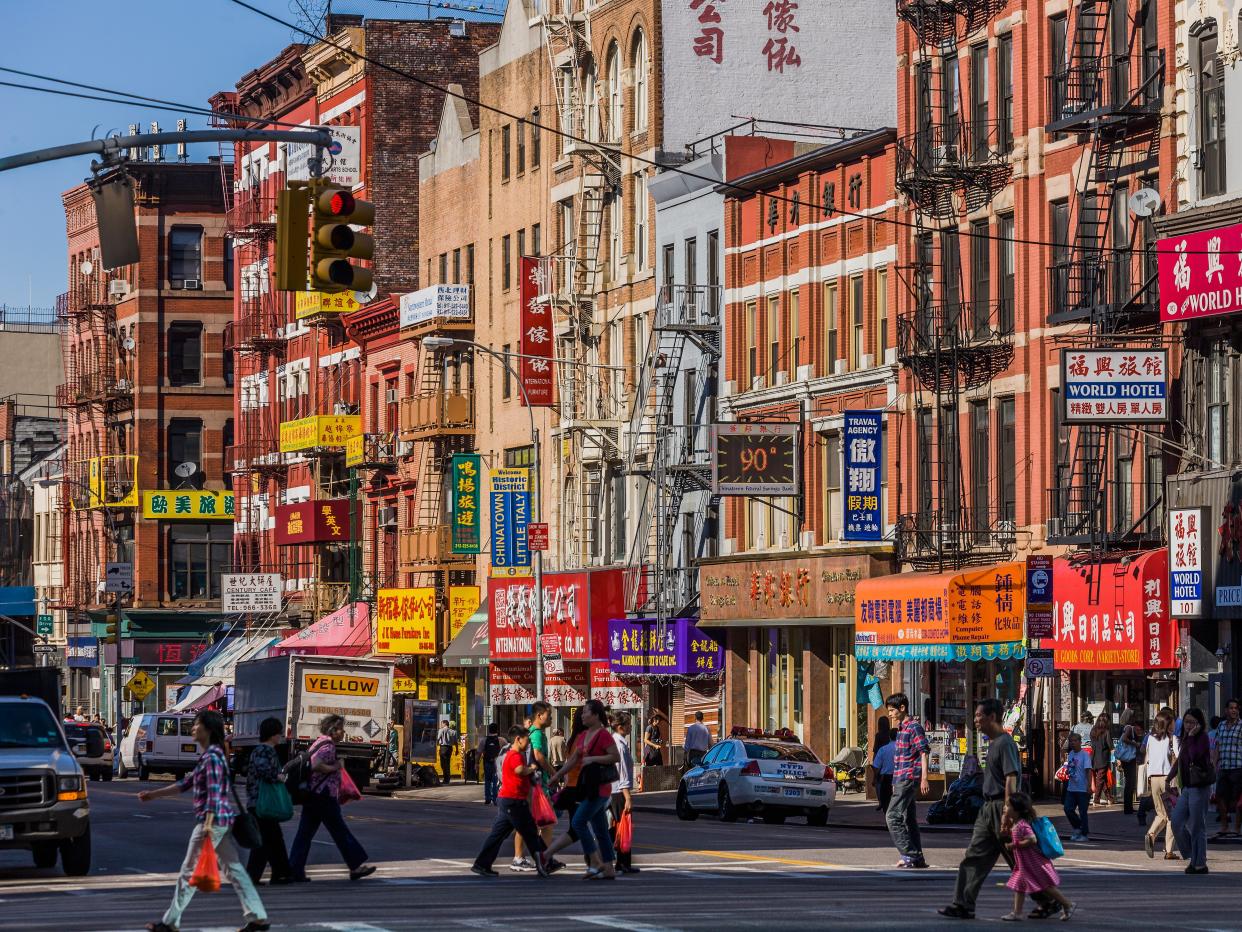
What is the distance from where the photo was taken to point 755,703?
55812 millimetres

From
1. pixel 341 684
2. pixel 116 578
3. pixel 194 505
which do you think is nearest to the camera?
pixel 341 684

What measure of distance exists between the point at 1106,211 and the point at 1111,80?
223 centimetres

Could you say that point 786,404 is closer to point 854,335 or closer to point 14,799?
point 854,335

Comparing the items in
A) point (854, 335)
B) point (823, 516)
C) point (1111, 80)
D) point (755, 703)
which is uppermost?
point (1111, 80)

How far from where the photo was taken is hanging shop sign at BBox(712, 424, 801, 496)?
5062cm

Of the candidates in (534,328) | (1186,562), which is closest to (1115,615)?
(1186,562)

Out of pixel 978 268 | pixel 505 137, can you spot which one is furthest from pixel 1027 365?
pixel 505 137

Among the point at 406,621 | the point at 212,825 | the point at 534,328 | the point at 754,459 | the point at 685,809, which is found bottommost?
the point at 685,809

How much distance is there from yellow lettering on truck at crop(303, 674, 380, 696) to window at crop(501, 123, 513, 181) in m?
20.1

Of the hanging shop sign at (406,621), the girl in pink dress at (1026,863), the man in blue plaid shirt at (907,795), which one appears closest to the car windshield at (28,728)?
the man in blue plaid shirt at (907,795)

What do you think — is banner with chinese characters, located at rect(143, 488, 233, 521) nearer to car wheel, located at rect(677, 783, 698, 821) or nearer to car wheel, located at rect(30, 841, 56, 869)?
car wheel, located at rect(677, 783, 698, 821)

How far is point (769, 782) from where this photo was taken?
132 feet

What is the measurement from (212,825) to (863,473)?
3070cm

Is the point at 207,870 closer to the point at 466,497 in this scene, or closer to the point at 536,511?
the point at 536,511
